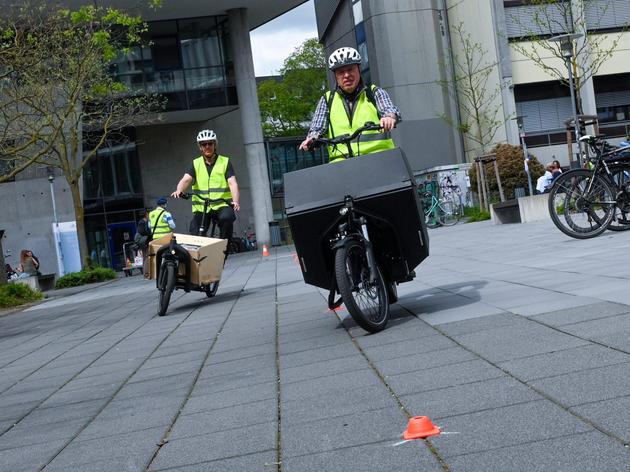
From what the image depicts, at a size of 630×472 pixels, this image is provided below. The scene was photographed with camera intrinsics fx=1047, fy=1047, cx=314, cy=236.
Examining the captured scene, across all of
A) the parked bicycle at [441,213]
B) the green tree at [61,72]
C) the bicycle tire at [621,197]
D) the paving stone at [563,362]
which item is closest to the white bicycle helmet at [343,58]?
the paving stone at [563,362]

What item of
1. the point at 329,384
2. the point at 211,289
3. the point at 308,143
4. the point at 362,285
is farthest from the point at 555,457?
the point at 211,289

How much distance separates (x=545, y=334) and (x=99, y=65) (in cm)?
2708

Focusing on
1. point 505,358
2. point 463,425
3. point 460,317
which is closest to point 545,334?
point 505,358

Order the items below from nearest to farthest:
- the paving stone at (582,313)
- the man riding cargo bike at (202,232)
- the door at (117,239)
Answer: the paving stone at (582,313), the man riding cargo bike at (202,232), the door at (117,239)

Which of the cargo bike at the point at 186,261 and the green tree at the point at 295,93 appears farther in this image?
the green tree at the point at 295,93

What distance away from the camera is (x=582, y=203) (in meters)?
12.3

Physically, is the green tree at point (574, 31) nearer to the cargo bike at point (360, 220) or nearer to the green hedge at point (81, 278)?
the green hedge at point (81, 278)

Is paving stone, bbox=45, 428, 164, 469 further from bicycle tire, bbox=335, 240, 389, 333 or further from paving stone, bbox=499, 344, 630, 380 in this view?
bicycle tire, bbox=335, 240, 389, 333

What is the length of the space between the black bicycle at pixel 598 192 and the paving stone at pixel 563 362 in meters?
7.19

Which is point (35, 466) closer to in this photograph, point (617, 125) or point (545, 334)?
A: point (545, 334)

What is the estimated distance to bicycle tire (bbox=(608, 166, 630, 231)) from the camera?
40.2ft

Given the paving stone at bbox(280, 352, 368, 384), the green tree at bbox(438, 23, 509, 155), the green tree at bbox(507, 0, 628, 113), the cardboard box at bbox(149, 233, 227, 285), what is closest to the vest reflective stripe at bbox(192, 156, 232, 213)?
the cardboard box at bbox(149, 233, 227, 285)

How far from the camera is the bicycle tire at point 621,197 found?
12266 millimetres

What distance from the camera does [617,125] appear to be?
46094 millimetres
